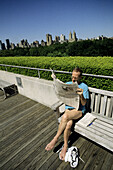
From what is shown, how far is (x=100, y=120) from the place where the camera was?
2455 mm

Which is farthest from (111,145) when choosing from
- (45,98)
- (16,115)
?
(16,115)

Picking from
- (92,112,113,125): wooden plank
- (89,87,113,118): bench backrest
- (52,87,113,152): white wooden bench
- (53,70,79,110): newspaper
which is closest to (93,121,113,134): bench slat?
(52,87,113,152): white wooden bench

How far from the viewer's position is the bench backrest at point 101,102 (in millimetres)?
2363

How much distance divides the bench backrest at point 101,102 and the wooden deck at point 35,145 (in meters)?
0.80

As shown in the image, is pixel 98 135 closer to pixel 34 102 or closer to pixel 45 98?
pixel 45 98

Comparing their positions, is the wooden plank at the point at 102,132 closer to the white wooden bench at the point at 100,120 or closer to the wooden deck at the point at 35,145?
the white wooden bench at the point at 100,120

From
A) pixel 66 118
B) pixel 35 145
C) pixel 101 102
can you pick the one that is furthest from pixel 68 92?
pixel 35 145

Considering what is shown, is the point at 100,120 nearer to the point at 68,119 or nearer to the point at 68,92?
the point at 68,119

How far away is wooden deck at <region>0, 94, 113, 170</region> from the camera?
87.6 inches

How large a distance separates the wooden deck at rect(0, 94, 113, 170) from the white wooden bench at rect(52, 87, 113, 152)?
0.57 meters

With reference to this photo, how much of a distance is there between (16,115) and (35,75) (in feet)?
5.87

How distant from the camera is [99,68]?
2.59 meters

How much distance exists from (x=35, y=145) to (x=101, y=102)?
6.38 ft

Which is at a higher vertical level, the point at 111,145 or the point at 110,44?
the point at 110,44
